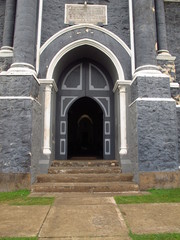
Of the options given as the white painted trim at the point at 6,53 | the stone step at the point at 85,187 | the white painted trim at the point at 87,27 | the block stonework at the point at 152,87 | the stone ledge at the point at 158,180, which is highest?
the white painted trim at the point at 87,27

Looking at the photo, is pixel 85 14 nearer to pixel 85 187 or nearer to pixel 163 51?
pixel 163 51

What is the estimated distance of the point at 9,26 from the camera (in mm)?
7898

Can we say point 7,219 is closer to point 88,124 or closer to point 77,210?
point 77,210

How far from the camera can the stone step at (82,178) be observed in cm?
584

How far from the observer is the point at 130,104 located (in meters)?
6.66

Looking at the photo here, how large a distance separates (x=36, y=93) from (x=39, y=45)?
185 cm

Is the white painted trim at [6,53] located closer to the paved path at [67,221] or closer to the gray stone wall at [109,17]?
the gray stone wall at [109,17]

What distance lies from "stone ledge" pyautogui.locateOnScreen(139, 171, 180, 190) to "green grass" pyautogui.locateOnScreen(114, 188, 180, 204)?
0.85ft

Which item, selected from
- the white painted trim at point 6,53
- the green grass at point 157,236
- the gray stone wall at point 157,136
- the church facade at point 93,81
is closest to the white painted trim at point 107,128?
the church facade at point 93,81

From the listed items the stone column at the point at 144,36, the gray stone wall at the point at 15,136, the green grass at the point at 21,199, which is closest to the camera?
the green grass at the point at 21,199

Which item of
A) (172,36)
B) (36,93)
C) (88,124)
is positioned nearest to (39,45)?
(36,93)

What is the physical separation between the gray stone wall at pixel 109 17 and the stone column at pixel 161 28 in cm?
131

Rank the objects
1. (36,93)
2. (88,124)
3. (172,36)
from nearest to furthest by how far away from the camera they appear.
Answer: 1. (36,93)
2. (172,36)
3. (88,124)

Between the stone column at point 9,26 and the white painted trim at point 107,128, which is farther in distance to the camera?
the white painted trim at point 107,128
